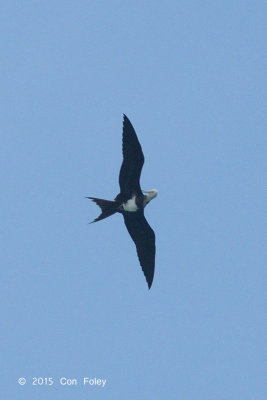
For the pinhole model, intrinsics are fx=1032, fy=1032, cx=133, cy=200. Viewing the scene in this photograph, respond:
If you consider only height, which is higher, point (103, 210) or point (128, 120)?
point (128, 120)

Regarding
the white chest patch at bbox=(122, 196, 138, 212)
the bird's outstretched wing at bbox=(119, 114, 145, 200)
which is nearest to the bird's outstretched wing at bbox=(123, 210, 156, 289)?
the white chest patch at bbox=(122, 196, 138, 212)

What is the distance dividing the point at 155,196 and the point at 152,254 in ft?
4.11

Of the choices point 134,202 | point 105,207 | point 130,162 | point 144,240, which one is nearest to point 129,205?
point 134,202

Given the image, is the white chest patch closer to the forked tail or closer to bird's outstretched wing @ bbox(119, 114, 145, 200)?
bird's outstretched wing @ bbox(119, 114, 145, 200)

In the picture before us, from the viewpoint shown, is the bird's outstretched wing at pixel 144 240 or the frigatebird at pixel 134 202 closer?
the frigatebird at pixel 134 202

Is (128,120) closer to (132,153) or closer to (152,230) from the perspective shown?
(132,153)

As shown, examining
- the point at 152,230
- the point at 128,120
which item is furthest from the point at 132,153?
the point at 152,230

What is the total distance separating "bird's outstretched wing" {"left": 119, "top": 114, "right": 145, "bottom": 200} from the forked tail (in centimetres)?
36

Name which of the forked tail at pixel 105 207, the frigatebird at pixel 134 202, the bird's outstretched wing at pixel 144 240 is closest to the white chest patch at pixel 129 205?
the frigatebird at pixel 134 202

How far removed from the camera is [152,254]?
68.5 feet

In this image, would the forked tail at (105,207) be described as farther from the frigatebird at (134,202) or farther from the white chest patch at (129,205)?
the white chest patch at (129,205)

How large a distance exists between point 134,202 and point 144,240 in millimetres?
1071

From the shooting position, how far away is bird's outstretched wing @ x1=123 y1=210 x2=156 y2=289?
20625 mm

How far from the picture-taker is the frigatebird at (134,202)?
19.5 m
